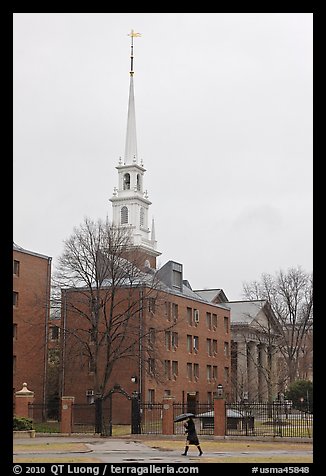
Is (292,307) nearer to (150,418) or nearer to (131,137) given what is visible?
(150,418)

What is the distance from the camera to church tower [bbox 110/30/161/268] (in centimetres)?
10400

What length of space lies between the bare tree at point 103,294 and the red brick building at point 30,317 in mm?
1752

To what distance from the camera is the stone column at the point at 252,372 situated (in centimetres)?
6950

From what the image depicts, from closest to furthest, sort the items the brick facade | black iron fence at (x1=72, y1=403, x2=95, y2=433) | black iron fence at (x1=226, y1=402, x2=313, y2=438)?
1. black iron fence at (x1=226, y1=402, x2=313, y2=438)
2. black iron fence at (x1=72, y1=403, x2=95, y2=433)
3. the brick facade

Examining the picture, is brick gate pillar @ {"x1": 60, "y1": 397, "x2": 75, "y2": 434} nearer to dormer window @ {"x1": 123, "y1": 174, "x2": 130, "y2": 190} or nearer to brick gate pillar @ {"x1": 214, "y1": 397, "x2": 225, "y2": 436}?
brick gate pillar @ {"x1": 214, "y1": 397, "x2": 225, "y2": 436}

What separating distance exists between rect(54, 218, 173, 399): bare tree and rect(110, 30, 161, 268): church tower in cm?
5083

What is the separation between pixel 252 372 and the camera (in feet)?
252

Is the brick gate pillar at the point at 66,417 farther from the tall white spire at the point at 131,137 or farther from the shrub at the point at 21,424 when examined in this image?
the tall white spire at the point at 131,137

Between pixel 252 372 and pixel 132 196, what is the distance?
118 feet

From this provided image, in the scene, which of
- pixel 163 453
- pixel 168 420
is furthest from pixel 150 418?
pixel 163 453

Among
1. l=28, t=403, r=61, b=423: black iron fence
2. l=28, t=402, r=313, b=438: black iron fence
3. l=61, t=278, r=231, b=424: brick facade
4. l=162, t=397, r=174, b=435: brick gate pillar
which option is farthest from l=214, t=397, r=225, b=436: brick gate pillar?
l=28, t=403, r=61, b=423: black iron fence

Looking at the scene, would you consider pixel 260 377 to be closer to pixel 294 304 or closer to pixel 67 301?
pixel 294 304
